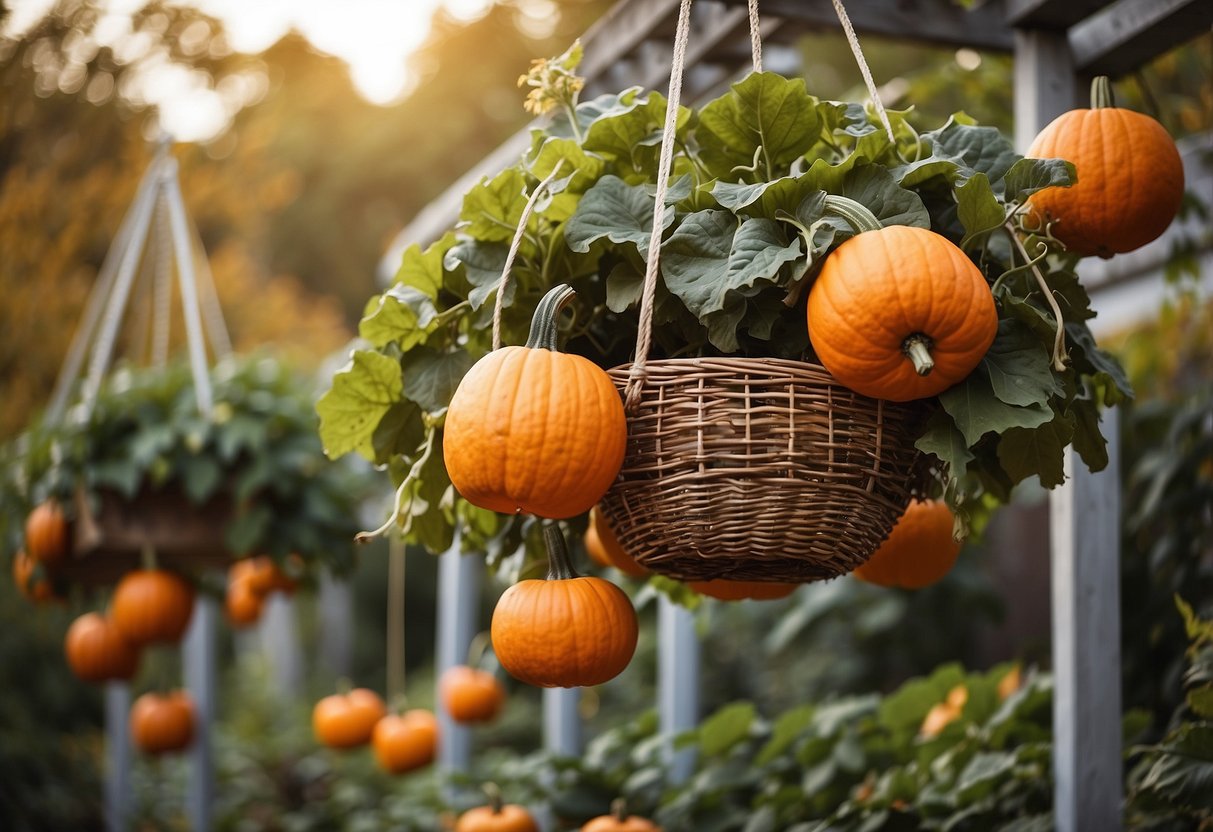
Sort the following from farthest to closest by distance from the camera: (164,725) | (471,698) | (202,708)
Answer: (202,708)
(164,725)
(471,698)

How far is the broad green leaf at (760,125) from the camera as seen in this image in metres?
1.17

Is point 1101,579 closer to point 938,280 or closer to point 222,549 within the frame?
point 938,280

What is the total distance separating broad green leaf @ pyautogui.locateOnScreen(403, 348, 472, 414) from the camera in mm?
1300

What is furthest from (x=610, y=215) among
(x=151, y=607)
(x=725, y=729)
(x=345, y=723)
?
(x=345, y=723)

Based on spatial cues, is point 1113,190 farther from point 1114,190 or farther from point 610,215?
point 610,215

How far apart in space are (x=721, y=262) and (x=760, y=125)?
188 mm

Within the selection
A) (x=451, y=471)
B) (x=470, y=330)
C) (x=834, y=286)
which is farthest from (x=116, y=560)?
(x=834, y=286)

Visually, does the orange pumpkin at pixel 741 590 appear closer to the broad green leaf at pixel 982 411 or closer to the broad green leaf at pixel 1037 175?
the broad green leaf at pixel 982 411

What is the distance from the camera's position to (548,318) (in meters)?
1.15

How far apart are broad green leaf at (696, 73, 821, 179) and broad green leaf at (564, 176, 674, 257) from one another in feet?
0.36

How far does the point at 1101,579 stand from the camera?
1.89m

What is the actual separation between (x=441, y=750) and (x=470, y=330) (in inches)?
114

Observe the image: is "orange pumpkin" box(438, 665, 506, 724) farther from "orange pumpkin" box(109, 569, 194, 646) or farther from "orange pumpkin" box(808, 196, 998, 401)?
"orange pumpkin" box(808, 196, 998, 401)

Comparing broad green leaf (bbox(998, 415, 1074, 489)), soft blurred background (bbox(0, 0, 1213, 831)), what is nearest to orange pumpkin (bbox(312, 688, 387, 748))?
soft blurred background (bbox(0, 0, 1213, 831))
